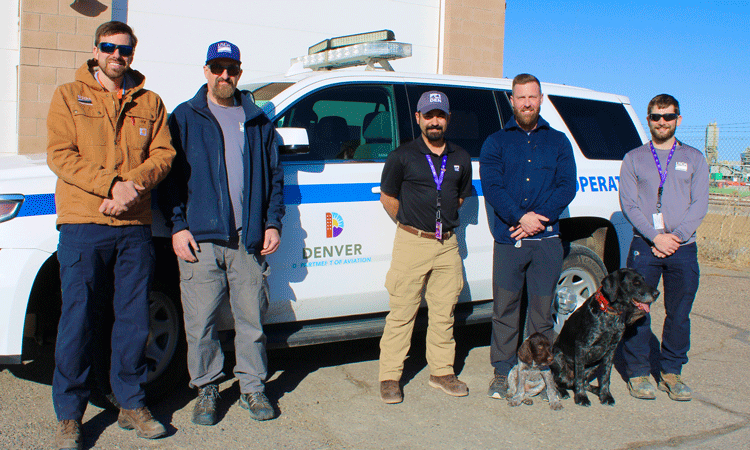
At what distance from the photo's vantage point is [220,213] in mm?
3523

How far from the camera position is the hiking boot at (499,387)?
4203 millimetres

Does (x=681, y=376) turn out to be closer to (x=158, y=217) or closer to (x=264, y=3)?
(x=158, y=217)

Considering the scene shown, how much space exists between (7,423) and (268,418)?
1.42 metres

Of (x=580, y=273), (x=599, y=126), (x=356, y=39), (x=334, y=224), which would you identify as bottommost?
(x=580, y=273)

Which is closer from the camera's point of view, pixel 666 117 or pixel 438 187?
pixel 438 187

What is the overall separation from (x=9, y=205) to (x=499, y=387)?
309 cm

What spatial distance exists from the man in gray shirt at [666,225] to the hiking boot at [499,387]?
878 mm

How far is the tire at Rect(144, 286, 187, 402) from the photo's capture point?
12.4 feet

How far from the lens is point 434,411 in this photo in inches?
155

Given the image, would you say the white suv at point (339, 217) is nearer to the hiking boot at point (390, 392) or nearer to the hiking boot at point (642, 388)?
the hiking boot at point (390, 392)

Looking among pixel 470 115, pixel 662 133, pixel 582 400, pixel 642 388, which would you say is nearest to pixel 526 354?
pixel 582 400

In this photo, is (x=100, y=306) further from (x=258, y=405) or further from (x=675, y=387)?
(x=675, y=387)

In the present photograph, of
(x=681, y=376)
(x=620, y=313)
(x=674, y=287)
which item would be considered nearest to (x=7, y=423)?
(x=620, y=313)

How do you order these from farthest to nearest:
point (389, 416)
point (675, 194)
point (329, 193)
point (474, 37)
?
point (474, 37) < point (675, 194) < point (329, 193) < point (389, 416)
